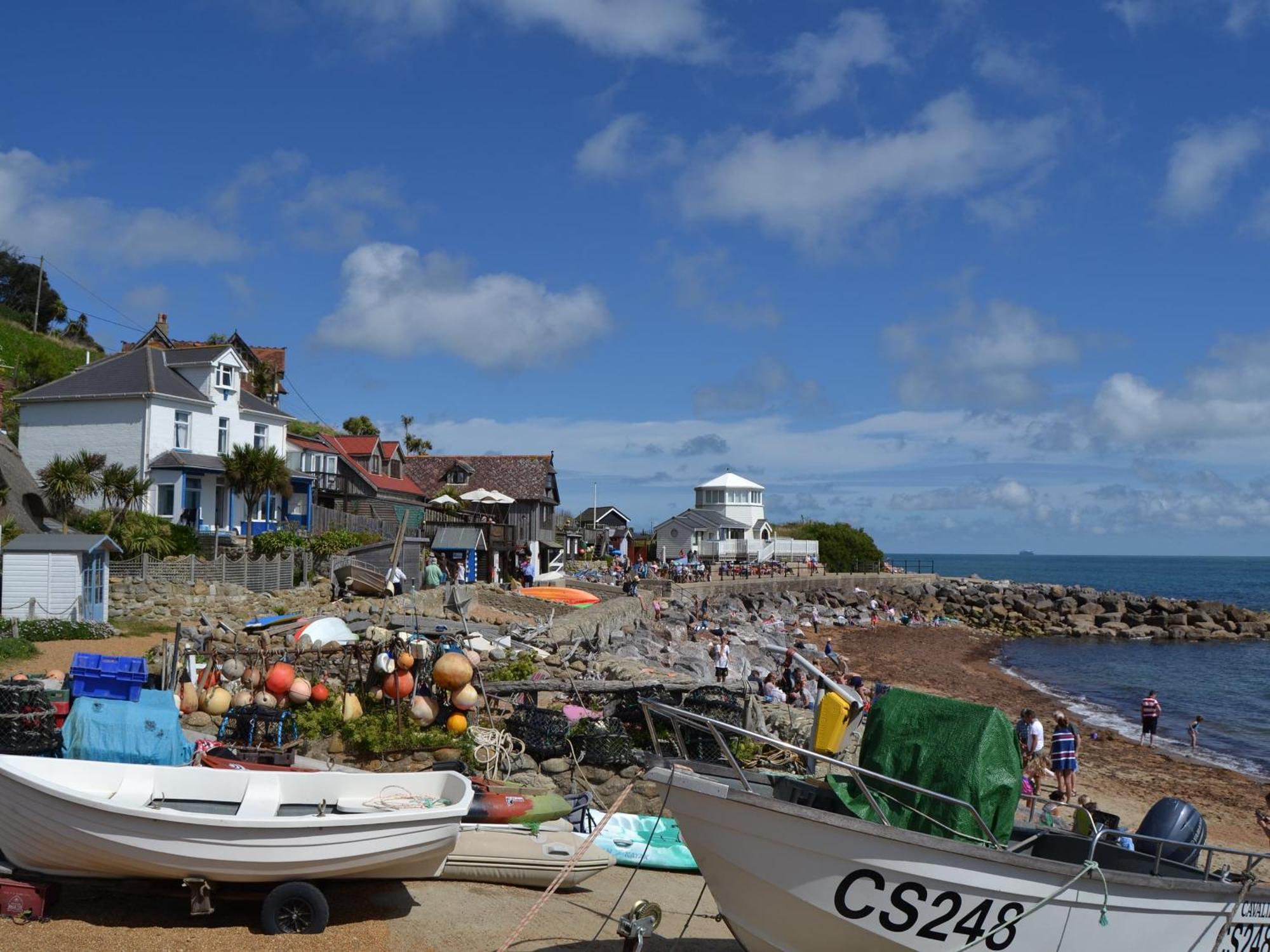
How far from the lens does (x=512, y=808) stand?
37.8 feet

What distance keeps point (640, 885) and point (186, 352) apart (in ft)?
109

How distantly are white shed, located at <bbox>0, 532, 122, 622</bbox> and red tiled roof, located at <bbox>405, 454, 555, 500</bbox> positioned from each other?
2783cm

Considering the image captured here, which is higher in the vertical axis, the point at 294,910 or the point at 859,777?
the point at 859,777

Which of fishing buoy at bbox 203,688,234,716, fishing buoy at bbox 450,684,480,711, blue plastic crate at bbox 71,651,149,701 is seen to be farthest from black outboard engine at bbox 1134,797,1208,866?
fishing buoy at bbox 203,688,234,716

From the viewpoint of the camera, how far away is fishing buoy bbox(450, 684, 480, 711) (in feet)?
46.0

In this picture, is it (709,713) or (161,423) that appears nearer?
(709,713)

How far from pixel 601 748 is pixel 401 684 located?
2917mm

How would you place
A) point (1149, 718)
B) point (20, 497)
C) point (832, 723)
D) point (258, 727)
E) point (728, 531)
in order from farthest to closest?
point (728, 531)
point (20, 497)
point (1149, 718)
point (258, 727)
point (832, 723)

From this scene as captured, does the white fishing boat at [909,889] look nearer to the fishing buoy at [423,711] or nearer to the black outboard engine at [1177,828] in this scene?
the black outboard engine at [1177,828]

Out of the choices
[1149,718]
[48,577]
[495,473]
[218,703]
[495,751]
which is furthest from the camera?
[495,473]

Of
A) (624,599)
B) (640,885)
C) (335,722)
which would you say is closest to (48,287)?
(624,599)

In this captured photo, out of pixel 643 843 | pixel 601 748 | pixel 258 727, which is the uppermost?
pixel 258 727

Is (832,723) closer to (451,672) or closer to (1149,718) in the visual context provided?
(451,672)

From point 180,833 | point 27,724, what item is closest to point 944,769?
point 180,833
